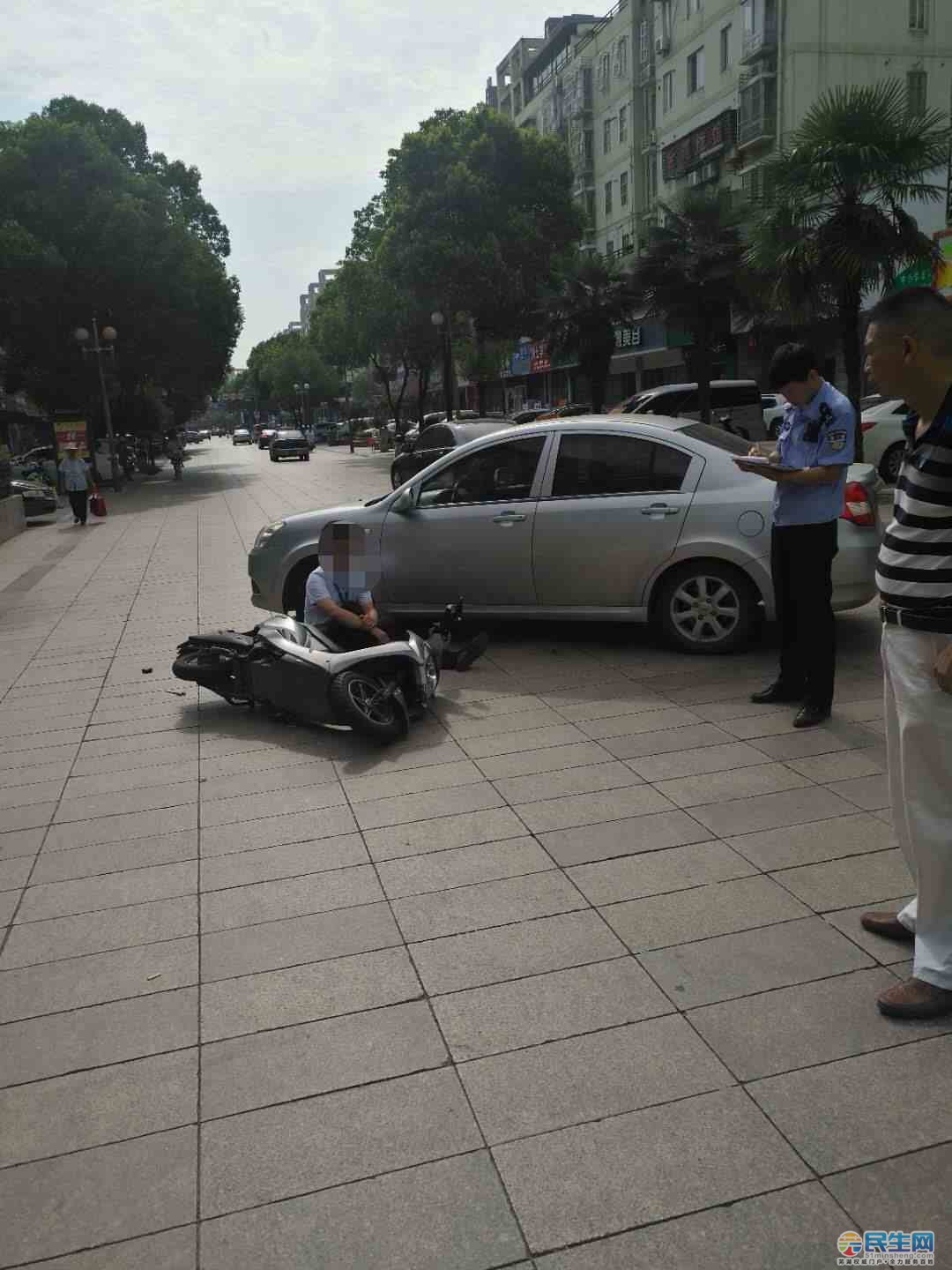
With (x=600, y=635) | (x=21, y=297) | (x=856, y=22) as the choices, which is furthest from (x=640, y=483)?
(x=856, y=22)

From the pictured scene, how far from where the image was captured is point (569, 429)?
7.40m

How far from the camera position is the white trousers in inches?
111

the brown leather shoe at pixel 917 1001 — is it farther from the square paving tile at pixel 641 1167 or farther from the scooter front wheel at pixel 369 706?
the scooter front wheel at pixel 369 706

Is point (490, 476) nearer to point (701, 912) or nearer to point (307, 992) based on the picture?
point (701, 912)

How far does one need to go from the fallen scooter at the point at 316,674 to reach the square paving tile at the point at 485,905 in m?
1.81

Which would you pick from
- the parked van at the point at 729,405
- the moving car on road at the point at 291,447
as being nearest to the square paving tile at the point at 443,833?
the parked van at the point at 729,405

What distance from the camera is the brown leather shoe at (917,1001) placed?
2.88 meters

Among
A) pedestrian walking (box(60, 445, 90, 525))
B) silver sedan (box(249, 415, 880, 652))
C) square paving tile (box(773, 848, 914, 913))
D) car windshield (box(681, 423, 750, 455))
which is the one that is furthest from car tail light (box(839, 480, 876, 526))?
pedestrian walking (box(60, 445, 90, 525))

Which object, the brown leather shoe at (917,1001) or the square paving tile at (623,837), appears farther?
the square paving tile at (623,837)

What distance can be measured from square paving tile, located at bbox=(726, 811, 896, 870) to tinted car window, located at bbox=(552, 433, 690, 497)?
10.8ft

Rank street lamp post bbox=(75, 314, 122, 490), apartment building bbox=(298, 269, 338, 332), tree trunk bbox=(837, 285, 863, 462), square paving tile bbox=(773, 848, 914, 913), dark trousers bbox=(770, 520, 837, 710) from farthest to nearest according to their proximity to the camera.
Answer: apartment building bbox=(298, 269, 338, 332) → street lamp post bbox=(75, 314, 122, 490) → tree trunk bbox=(837, 285, 863, 462) → dark trousers bbox=(770, 520, 837, 710) → square paving tile bbox=(773, 848, 914, 913)

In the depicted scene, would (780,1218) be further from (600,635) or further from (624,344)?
(624,344)

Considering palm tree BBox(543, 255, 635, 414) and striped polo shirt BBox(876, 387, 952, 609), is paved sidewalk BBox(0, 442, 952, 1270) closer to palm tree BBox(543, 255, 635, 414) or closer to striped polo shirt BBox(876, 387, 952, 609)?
striped polo shirt BBox(876, 387, 952, 609)

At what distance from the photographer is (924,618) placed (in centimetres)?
284
